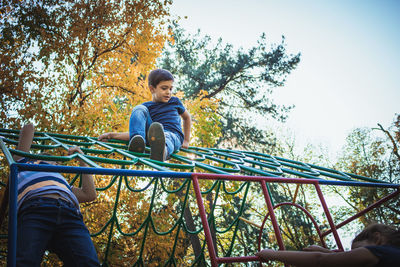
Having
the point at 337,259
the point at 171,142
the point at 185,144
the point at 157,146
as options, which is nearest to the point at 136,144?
the point at 157,146

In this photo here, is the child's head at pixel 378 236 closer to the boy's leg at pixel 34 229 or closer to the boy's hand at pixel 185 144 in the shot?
the boy's leg at pixel 34 229

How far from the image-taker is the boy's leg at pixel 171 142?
2.45m

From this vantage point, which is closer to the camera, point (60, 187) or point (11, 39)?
point (60, 187)

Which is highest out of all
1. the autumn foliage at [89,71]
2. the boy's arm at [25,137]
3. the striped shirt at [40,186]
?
the autumn foliage at [89,71]

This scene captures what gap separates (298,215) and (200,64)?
295 inches

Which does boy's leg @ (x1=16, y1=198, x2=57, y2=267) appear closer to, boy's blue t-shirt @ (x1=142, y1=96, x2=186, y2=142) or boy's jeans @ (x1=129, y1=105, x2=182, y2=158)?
boy's jeans @ (x1=129, y1=105, x2=182, y2=158)

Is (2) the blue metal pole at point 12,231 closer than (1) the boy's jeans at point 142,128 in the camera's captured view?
Yes

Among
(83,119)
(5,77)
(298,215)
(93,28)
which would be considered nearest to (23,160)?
(83,119)

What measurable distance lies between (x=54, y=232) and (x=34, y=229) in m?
0.11

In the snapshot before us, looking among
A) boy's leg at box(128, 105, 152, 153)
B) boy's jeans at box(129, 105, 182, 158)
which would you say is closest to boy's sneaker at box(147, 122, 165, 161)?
boy's leg at box(128, 105, 152, 153)

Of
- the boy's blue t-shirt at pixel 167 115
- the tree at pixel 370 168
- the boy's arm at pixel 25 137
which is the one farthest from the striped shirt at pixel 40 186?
the tree at pixel 370 168

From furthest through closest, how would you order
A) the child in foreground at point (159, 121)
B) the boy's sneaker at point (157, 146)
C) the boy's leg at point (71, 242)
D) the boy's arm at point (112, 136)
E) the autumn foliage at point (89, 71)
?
the autumn foliage at point (89, 71)
the boy's arm at point (112, 136)
the child in foreground at point (159, 121)
the boy's sneaker at point (157, 146)
the boy's leg at point (71, 242)

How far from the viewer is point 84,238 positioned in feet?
4.90

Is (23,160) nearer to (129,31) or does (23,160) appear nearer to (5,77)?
(5,77)
